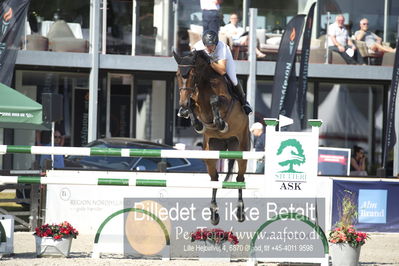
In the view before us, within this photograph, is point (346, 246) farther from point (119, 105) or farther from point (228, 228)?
point (119, 105)

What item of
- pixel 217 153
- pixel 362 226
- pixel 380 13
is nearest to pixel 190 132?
pixel 380 13

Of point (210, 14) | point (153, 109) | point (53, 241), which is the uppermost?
point (210, 14)

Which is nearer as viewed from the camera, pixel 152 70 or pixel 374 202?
pixel 374 202

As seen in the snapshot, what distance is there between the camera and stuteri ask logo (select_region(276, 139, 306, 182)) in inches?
412

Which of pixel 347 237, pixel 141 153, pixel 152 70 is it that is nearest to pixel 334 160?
pixel 152 70

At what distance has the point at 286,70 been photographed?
63.4 feet

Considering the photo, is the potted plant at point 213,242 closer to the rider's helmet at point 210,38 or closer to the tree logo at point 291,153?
the tree logo at point 291,153

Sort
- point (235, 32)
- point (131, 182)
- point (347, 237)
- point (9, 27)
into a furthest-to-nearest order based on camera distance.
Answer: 1. point (235, 32)
2. point (9, 27)
3. point (347, 237)
4. point (131, 182)

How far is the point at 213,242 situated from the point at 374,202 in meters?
5.14

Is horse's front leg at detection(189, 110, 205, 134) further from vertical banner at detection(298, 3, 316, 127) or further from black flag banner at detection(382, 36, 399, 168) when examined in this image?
black flag banner at detection(382, 36, 399, 168)

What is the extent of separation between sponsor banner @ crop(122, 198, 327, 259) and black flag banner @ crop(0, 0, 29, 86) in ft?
21.9

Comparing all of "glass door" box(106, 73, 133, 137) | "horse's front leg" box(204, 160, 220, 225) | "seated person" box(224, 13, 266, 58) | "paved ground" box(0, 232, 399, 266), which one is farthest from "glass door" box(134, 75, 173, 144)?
"horse's front leg" box(204, 160, 220, 225)

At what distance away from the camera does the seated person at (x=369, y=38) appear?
69.6 ft

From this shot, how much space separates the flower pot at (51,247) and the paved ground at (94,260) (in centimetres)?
13
